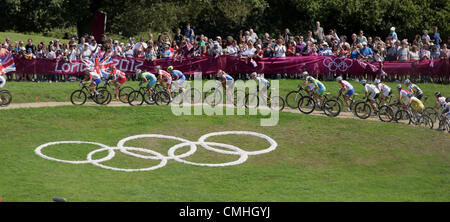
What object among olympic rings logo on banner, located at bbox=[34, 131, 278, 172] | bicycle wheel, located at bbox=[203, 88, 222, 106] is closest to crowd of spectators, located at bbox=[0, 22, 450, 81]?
bicycle wheel, located at bbox=[203, 88, 222, 106]

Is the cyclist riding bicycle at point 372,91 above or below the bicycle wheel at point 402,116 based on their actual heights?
above

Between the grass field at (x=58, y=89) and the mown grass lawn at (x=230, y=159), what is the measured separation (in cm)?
324

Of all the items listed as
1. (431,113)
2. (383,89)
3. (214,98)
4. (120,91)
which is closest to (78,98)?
(120,91)

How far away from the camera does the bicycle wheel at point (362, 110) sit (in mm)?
29828

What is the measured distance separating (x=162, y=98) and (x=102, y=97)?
10.4 ft

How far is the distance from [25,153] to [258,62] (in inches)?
664

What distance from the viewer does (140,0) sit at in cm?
5044

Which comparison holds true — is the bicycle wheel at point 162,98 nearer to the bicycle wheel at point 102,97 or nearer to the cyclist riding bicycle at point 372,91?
the bicycle wheel at point 102,97

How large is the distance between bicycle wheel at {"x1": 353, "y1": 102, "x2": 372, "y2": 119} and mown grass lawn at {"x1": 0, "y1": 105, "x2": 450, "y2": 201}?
2.60 feet

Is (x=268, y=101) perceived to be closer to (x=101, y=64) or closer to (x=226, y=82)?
(x=226, y=82)

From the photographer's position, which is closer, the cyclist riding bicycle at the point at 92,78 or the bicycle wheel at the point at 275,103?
the cyclist riding bicycle at the point at 92,78

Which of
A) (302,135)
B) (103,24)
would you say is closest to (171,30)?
(103,24)

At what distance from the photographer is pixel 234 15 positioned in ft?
178

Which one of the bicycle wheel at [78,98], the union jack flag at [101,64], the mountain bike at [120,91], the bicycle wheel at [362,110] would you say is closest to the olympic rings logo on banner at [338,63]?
the bicycle wheel at [362,110]
